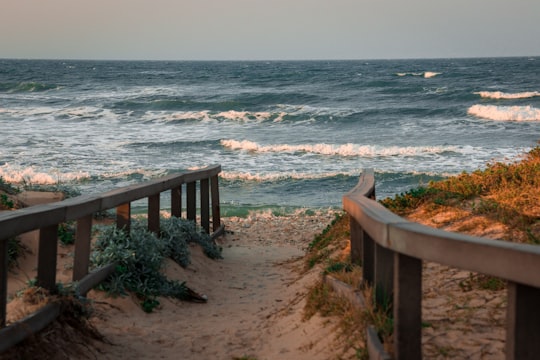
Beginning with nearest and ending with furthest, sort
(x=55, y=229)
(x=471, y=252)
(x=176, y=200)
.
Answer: (x=471, y=252) < (x=55, y=229) < (x=176, y=200)

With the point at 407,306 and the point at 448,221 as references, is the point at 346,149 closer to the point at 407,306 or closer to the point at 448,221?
the point at 448,221

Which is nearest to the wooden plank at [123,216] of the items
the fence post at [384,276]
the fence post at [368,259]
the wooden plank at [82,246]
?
the wooden plank at [82,246]

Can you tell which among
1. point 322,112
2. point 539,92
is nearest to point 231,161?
point 322,112

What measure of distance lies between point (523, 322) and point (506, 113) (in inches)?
1335

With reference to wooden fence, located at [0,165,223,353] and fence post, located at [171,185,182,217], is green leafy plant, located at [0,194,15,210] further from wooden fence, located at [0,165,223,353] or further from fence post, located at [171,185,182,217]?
fence post, located at [171,185,182,217]

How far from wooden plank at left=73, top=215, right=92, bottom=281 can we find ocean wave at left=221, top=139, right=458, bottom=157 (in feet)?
60.4

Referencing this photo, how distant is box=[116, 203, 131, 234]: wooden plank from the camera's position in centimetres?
636

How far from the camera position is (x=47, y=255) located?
170 inches

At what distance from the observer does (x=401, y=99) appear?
140 ft

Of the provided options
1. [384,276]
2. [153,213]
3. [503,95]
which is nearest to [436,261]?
[384,276]

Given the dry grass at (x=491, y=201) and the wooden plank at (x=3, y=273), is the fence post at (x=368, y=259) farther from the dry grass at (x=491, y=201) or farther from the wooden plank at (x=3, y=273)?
the wooden plank at (x=3, y=273)

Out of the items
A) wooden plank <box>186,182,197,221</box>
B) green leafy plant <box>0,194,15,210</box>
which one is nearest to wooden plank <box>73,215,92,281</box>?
green leafy plant <box>0,194,15,210</box>

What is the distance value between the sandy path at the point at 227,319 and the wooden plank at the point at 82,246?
12.5 inches

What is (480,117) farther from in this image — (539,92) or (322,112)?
(539,92)
